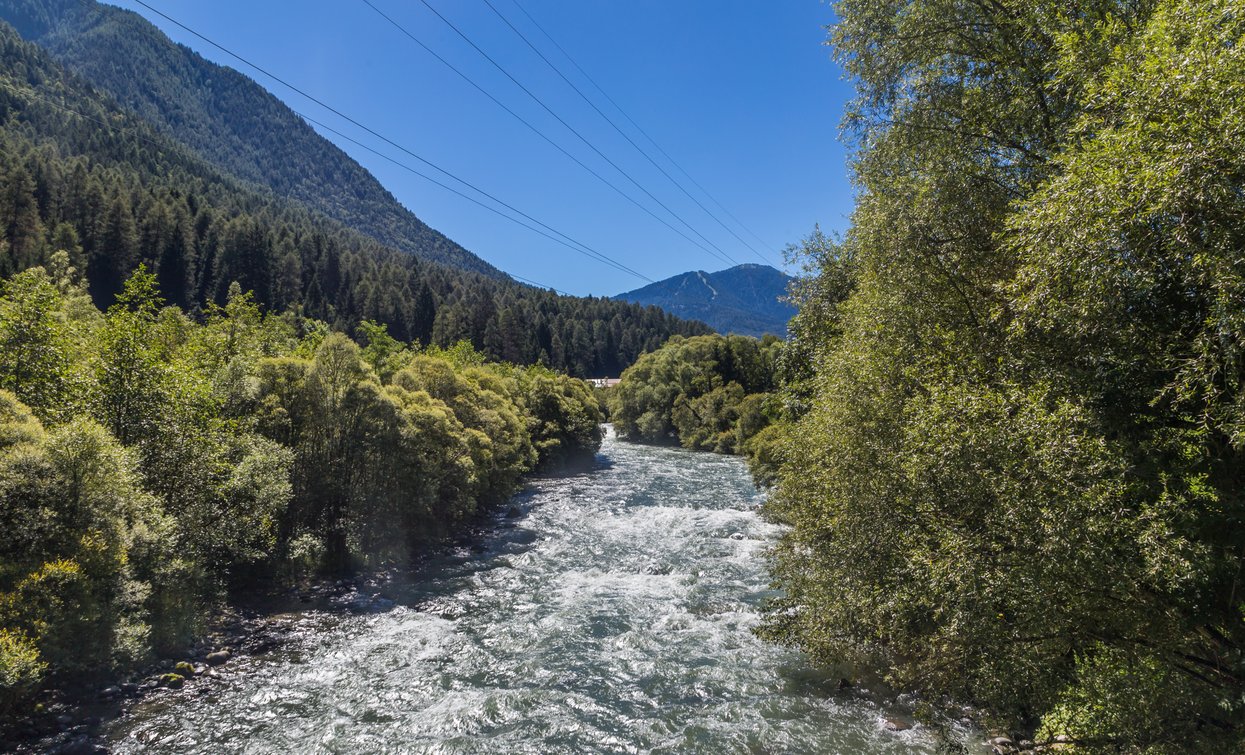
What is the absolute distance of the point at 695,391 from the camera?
9975 cm

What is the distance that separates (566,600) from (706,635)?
6.99m

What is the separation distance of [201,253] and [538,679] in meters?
137

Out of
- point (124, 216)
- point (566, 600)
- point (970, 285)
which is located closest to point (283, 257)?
point (124, 216)

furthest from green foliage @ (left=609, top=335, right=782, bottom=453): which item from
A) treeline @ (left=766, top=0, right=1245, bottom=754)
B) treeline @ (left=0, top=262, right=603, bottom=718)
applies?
treeline @ (left=766, top=0, right=1245, bottom=754)

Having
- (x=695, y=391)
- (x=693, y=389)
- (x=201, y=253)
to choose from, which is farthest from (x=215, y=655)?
(x=201, y=253)

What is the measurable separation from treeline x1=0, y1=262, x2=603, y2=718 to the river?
3.06 m

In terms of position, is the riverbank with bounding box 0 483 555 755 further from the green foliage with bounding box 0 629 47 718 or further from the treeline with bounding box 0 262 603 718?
the green foliage with bounding box 0 629 47 718

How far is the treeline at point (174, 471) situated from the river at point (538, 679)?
3.06m

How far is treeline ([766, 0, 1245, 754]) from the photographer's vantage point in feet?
A: 27.3

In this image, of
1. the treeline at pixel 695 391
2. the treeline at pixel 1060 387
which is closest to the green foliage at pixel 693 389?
the treeline at pixel 695 391

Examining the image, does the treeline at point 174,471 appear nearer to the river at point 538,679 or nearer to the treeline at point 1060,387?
the river at point 538,679

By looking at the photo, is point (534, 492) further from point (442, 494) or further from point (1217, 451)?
point (1217, 451)

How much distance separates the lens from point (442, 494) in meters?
34.5

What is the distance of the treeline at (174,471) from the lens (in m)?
14.5
